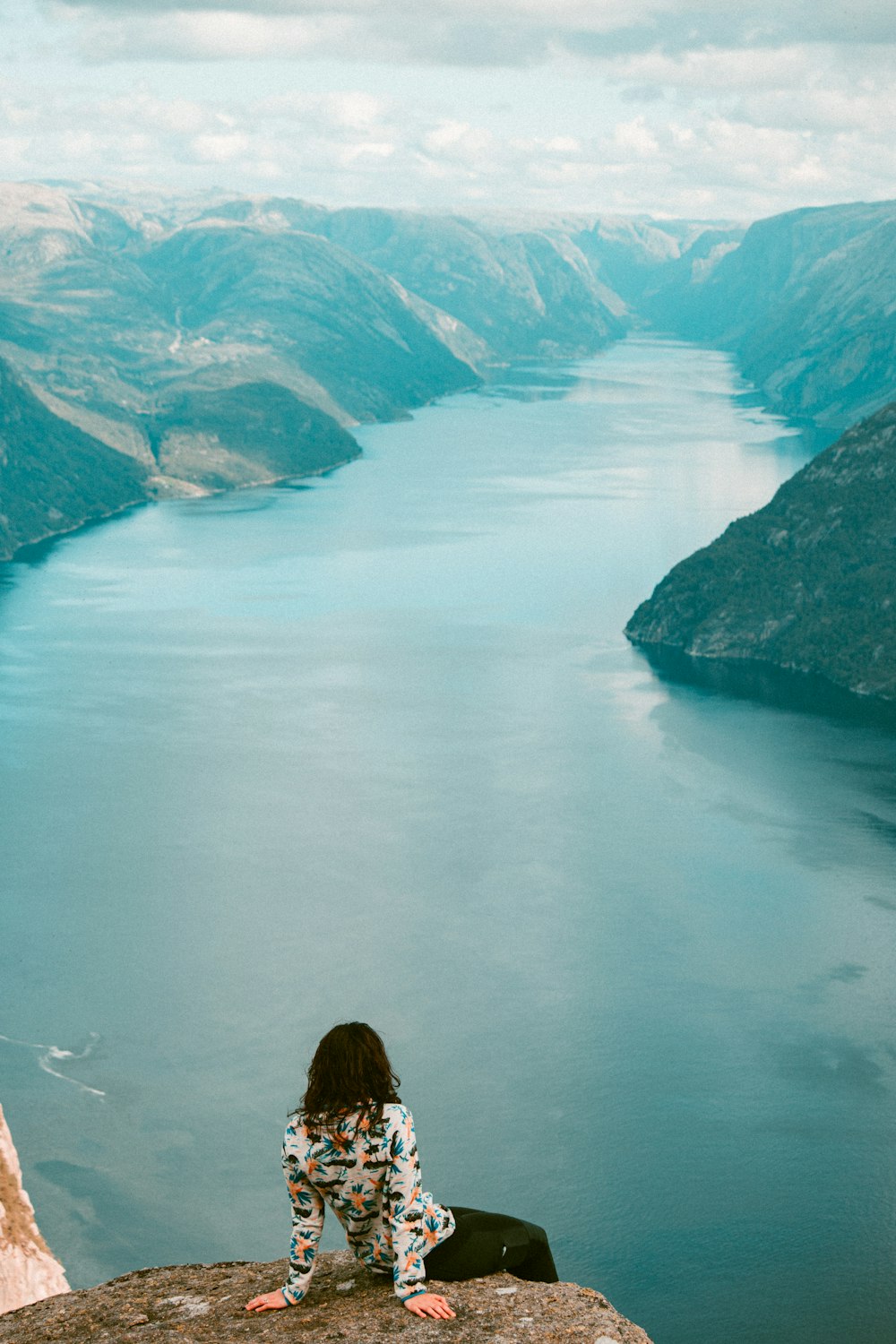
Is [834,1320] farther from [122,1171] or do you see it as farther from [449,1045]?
[122,1171]

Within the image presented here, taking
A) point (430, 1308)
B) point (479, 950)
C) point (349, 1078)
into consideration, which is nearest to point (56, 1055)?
point (479, 950)

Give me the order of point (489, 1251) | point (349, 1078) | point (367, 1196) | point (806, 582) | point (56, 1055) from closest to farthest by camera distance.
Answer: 1. point (349, 1078)
2. point (367, 1196)
3. point (489, 1251)
4. point (56, 1055)
5. point (806, 582)

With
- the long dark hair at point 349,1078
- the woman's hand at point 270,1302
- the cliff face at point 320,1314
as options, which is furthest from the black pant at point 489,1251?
the long dark hair at point 349,1078

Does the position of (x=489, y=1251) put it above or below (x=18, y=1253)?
above

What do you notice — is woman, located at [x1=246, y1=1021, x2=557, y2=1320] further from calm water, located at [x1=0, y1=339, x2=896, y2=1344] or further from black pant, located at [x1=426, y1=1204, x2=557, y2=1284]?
calm water, located at [x1=0, y1=339, x2=896, y2=1344]

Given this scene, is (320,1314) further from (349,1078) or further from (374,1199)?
(349,1078)

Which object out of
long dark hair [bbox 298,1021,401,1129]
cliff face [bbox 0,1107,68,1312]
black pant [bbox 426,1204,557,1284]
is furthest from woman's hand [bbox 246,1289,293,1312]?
cliff face [bbox 0,1107,68,1312]
